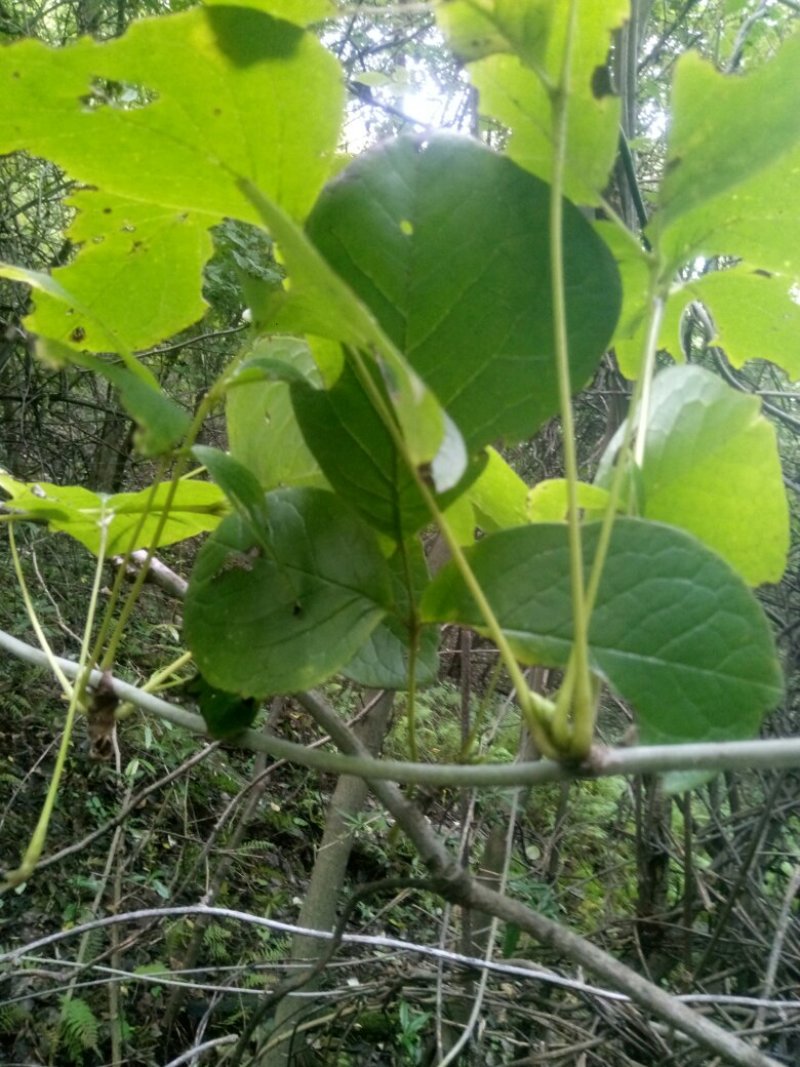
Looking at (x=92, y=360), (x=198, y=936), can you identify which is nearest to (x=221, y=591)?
(x=92, y=360)

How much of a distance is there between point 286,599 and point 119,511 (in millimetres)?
118

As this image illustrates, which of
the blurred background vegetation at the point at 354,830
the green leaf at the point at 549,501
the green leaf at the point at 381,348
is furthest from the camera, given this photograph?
the blurred background vegetation at the point at 354,830

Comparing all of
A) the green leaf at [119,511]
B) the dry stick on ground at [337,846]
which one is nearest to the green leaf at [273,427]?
the green leaf at [119,511]

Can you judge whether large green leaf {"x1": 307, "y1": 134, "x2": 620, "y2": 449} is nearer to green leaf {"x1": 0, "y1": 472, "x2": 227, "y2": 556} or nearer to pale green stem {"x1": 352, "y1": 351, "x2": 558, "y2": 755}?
pale green stem {"x1": 352, "y1": 351, "x2": 558, "y2": 755}

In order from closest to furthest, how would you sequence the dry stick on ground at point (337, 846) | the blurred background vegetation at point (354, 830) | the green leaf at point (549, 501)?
the green leaf at point (549, 501) < the blurred background vegetation at point (354, 830) < the dry stick on ground at point (337, 846)

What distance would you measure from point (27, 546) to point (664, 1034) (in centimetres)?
210

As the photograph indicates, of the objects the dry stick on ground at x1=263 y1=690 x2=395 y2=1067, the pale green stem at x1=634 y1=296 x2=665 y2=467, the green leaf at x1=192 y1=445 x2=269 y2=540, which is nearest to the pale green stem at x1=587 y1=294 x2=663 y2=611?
the pale green stem at x1=634 y1=296 x2=665 y2=467

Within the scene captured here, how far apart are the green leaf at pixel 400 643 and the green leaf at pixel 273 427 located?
0.22 ft

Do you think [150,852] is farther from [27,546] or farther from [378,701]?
[378,701]

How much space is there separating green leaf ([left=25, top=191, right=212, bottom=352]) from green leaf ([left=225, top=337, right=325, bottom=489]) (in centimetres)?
4

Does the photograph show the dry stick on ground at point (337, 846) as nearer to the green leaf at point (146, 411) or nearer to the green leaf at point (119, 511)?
the green leaf at point (119, 511)

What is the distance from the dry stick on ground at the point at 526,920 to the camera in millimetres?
253

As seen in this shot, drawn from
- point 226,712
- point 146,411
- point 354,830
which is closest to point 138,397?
point 146,411

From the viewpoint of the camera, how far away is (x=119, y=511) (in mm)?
322
